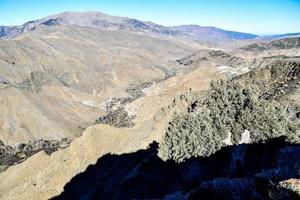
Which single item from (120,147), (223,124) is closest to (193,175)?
(223,124)

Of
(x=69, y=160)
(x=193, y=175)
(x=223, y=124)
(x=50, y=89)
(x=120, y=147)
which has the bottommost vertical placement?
(x=50, y=89)

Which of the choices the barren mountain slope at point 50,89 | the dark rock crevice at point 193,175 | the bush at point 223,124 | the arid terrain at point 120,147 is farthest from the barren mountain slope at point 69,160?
the barren mountain slope at point 50,89

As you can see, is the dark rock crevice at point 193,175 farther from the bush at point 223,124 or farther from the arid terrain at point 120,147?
the bush at point 223,124

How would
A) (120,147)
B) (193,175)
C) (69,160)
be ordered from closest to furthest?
1. (193,175)
2. (69,160)
3. (120,147)

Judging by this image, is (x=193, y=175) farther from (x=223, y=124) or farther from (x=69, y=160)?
(x=69, y=160)

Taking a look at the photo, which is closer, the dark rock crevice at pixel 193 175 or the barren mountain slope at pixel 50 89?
the dark rock crevice at pixel 193 175

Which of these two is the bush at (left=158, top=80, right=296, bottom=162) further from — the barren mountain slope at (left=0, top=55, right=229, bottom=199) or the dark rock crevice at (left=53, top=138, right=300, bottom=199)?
the barren mountain slope at (left=0, top=55, right=229, bottom=199)

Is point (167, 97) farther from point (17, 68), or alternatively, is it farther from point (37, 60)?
point (37, 60)

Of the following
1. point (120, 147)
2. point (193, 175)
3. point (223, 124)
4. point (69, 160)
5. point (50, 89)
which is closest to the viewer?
point (193, 175)

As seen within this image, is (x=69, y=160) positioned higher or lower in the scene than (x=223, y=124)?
lower
